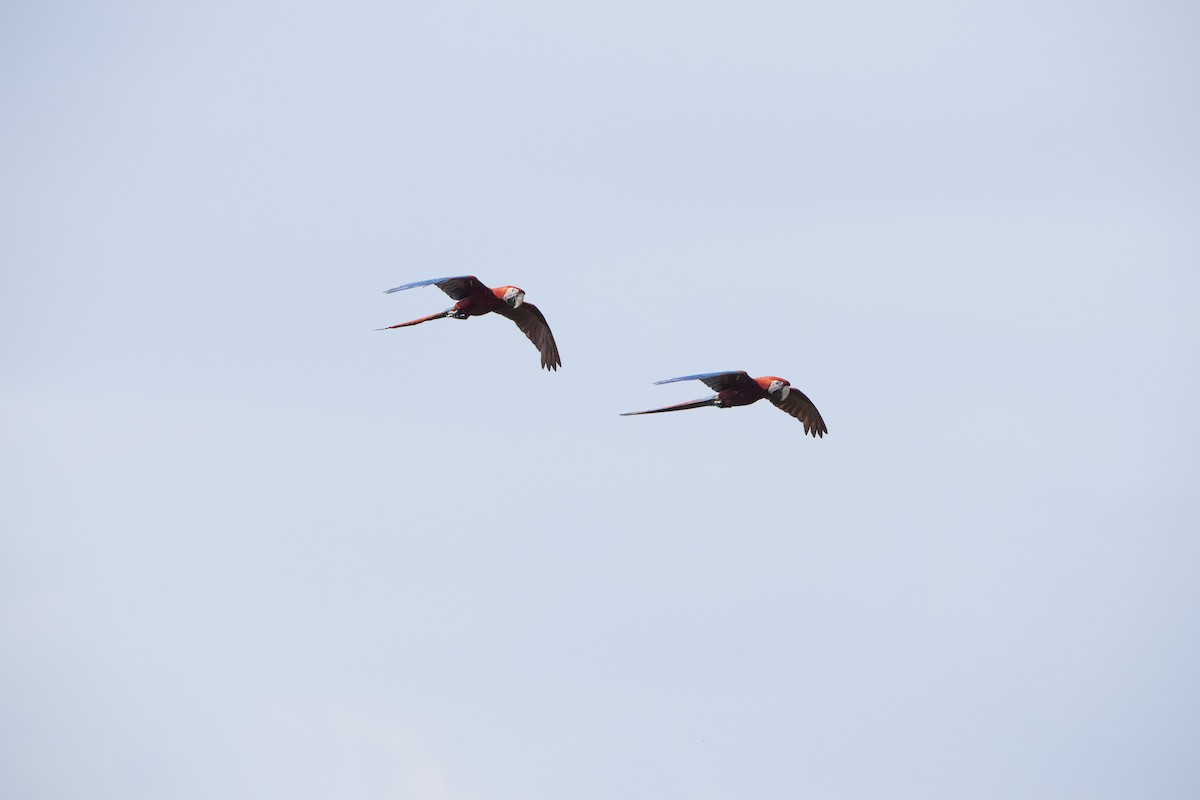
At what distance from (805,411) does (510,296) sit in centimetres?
804

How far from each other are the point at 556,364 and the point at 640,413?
611cm

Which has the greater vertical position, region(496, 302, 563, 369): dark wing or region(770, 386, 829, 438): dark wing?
region(496, 302, 563, 369): dark wing

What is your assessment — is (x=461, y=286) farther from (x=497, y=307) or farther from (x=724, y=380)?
(x=724, y=380)

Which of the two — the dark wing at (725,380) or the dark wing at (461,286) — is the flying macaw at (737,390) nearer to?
the dark wing at (725,380)

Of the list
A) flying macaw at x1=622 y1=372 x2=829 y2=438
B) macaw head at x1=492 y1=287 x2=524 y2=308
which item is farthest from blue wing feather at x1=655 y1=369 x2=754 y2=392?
macaw head at x1=492 y1=287 x2=524 y2=308

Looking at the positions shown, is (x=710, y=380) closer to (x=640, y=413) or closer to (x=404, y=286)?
(x=640, y=413)

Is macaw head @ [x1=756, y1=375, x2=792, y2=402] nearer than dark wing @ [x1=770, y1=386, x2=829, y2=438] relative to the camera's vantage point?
Yes

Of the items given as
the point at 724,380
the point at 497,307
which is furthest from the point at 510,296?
the point at 724,380

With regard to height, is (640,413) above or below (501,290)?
below

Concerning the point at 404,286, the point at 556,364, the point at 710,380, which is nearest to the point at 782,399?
the point at 710,380

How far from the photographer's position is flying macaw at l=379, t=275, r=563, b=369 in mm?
39594

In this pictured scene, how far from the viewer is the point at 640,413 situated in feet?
123

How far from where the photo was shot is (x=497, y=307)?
41.2 meters

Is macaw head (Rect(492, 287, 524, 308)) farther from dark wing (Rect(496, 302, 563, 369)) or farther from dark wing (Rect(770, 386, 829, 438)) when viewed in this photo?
dark wing (Rect(770, 386, 829, 438))
